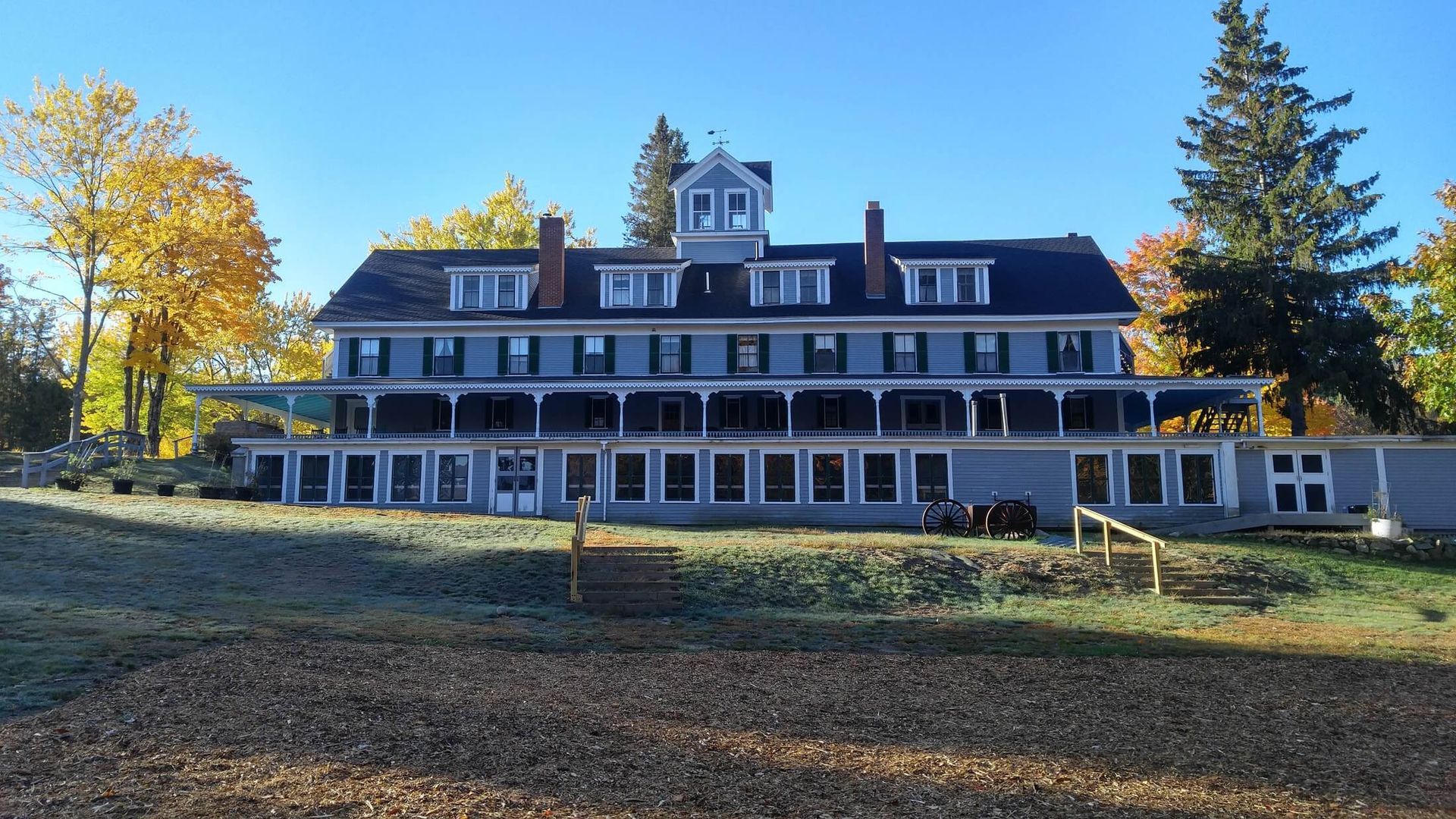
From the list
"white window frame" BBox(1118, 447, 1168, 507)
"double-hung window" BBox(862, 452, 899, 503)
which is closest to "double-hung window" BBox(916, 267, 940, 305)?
"double-hung window" BBox(862, 452, 899, 503)

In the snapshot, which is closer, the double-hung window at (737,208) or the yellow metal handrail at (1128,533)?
the yellow metal handrail at (1128,533)

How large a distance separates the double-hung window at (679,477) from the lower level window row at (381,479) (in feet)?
21.6

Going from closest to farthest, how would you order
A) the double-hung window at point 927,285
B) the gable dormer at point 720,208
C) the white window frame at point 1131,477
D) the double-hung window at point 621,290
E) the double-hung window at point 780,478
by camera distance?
1. the white window frame at point 1131,477
2. the double-hung window at point 780,478
3. the double-hung window at point 927,285
4. the double-hung window at point 621,290
5. the gable dormer at point 720,208

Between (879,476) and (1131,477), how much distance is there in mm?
7935

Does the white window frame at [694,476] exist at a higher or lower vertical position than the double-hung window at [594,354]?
lower

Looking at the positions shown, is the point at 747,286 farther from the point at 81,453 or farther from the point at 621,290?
the point at 81,453

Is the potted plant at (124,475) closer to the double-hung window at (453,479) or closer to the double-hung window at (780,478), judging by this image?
the double-hung window at (453,479)

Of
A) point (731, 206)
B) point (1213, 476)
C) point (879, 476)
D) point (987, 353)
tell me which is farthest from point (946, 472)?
point (731, 206)

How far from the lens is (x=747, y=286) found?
121 ft

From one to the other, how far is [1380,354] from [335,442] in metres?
38.8

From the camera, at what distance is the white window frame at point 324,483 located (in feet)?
98.9

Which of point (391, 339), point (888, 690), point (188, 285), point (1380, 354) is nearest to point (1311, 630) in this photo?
point (888, 690)

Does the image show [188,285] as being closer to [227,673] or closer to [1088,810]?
[227,673]

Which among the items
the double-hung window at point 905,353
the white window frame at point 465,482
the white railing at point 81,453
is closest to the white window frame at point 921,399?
the double-hung window at point 905,353
